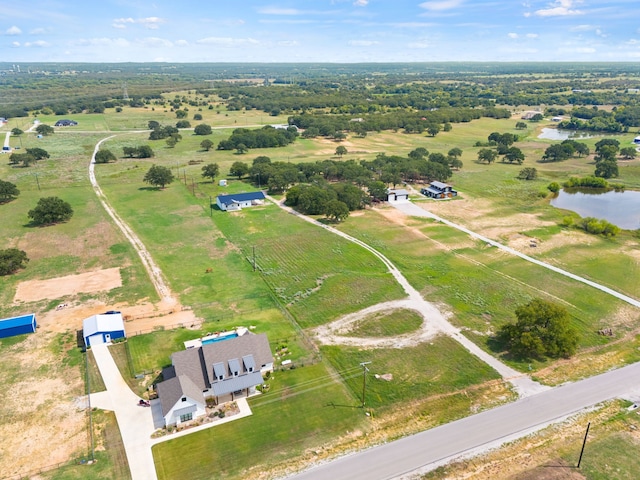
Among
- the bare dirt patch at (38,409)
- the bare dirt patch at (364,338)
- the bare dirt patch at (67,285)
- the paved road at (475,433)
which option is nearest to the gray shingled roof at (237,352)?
the bare dirt patch at (364,338)

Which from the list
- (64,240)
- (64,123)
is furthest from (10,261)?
(64,123)

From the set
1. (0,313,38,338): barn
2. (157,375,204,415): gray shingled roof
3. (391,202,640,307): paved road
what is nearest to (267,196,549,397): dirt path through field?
(157,375,204,415): gray shingled roof

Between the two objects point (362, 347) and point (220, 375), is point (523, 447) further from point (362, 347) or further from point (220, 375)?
point (220, 375)

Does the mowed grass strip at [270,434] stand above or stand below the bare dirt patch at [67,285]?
below

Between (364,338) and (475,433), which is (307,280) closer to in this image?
(364,338)

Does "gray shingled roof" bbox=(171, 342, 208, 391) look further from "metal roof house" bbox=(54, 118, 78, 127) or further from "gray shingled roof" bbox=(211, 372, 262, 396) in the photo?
"metal roof house" bbox=(54, 118, 78, 127)

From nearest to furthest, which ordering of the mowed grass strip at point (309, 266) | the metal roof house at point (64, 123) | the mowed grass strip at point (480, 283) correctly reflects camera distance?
the mowed grass strip at point (480, 283), the mowed grass strip at point (309, 266), the metal roof house at point (64, 123)

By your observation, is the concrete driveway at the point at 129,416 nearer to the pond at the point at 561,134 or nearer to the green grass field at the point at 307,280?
the green grass field at the point at 307,280
